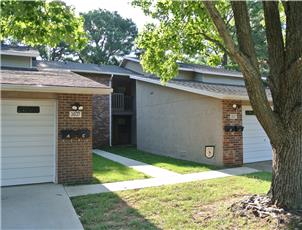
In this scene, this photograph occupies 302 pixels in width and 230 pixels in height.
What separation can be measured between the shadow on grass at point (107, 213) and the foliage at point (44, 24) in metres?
3.09

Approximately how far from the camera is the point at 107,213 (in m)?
6.09

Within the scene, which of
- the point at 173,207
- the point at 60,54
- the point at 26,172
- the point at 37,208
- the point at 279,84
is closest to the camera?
the point at 279,84

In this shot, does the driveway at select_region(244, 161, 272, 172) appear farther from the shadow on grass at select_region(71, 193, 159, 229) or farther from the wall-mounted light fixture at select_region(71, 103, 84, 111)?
the wall-mounted light fixture at select_region(71, 103, 84, 111)

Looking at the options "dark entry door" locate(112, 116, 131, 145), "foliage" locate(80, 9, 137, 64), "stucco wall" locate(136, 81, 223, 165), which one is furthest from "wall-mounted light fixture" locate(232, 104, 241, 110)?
"foliage" locate(80, 9, 137, 64)

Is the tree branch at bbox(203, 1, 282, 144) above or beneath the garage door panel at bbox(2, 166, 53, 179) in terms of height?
above

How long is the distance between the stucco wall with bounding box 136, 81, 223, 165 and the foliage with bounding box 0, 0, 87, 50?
7187 millimetres

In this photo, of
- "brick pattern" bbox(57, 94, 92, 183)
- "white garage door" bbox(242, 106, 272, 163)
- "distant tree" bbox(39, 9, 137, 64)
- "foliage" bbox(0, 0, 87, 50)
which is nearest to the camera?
"foliage" bbox(0, 0, 87, 50)

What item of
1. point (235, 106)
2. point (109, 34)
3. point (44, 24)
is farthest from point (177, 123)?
point (109, 34)

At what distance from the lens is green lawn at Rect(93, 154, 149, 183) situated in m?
9.31

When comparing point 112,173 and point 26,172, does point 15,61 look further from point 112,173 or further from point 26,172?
point 112,173

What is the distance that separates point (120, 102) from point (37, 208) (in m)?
15.3

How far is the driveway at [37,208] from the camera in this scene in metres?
5.36

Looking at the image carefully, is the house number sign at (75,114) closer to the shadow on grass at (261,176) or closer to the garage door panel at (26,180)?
the garage door panel at (26,180)

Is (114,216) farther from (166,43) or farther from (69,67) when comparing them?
(69,67)
